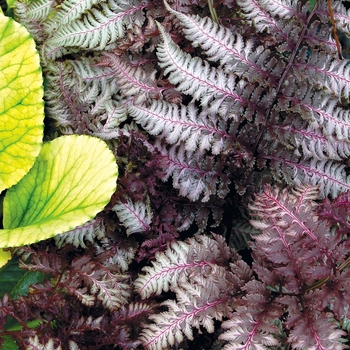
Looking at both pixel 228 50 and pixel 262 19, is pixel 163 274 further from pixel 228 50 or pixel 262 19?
pixel 262 19

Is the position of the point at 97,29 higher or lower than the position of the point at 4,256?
higher

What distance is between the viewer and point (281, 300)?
904mm

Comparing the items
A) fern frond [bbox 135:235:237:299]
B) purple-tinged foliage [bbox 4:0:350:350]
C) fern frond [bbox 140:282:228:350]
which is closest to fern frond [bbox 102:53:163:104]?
purple-tinged foliage [bbox 4:0:350:350]

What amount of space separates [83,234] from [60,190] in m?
0.13

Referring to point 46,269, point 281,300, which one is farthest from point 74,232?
point 281,300

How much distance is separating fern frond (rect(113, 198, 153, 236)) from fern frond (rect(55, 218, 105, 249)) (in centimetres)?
6

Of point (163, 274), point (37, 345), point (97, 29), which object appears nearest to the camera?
point (37, 345)

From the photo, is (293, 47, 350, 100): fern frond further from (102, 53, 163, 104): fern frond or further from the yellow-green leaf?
the yellow-green leaf

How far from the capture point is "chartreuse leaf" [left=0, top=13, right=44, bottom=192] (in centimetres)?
109

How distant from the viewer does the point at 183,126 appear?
3.70ft

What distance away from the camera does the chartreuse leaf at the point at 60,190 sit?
950 mm

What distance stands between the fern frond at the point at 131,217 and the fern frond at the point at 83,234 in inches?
2.3

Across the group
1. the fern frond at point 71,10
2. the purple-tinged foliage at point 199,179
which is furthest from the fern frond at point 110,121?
the fern frond at point 71,10

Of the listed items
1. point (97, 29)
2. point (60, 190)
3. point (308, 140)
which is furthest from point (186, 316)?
point (97, 29)
